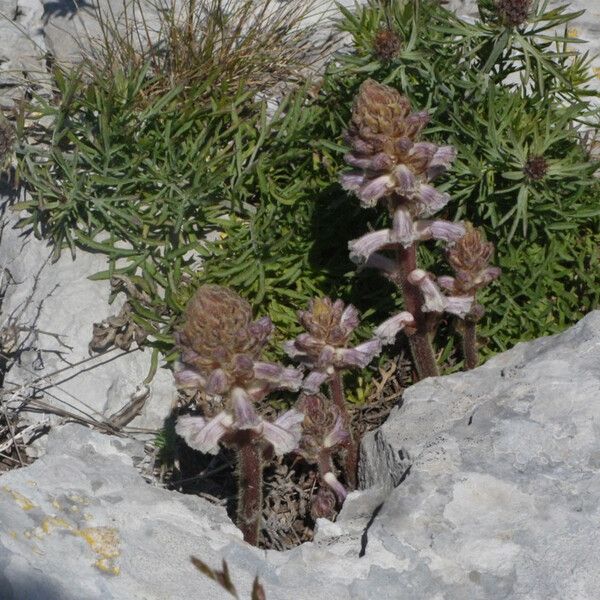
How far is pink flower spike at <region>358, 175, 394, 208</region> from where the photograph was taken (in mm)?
3572

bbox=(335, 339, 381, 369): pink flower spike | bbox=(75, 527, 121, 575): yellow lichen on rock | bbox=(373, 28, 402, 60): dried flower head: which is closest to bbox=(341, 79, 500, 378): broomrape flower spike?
bbox=(335, 339, 381, 369): pink flower spike


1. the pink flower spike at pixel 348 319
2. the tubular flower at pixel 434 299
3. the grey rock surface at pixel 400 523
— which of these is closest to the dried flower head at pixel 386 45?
the tubular flower at pixel 434 299

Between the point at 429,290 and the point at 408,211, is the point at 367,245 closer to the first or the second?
the point at 408,211

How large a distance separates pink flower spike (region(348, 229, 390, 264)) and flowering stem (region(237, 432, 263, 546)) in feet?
2.91

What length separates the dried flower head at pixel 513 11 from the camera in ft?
13.6

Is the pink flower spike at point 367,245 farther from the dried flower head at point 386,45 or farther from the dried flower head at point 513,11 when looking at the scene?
the dried flower head at point 513,11

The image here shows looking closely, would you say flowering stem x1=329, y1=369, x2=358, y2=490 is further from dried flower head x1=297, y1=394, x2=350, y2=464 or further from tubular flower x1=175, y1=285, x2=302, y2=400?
tubular flower x1=175, y1=285, x2=302, y2=400

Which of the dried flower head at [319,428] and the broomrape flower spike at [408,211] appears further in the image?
the dried flower head at [319,428]

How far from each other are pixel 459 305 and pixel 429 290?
0.53 feet

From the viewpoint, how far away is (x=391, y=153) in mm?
3521

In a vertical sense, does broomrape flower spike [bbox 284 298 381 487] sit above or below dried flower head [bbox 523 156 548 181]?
below

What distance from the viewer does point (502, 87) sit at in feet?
15.3

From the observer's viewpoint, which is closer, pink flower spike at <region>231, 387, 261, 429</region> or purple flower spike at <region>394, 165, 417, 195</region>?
pink flower spike at <region>231, 387, 261, 429</region>

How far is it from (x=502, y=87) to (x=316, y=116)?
3.18 feet
